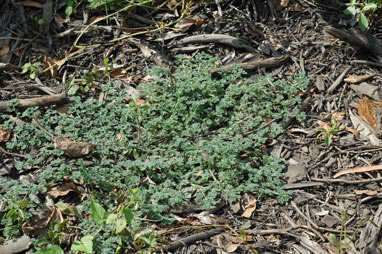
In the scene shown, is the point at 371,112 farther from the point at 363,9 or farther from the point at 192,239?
the point at 192,239

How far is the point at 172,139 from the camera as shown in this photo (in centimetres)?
344

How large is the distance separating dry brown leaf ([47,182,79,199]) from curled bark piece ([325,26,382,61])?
A: 2451mm

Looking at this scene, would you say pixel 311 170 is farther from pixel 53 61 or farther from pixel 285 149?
pixel 53 61

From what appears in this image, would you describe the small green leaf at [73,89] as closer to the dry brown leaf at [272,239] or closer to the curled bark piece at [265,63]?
the curled bark piece at [265,63]

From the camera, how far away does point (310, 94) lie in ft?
12.4

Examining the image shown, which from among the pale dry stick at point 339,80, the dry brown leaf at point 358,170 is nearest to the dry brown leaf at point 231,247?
the dry brown leaf at point 358,170

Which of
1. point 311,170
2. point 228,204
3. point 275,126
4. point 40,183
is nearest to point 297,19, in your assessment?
point 275,126

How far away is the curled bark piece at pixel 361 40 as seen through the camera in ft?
12.6

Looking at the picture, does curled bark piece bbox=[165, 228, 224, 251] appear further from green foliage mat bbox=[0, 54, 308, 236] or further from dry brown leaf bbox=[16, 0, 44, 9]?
dry brown leaf bbox=[16, 0, 44, 9]

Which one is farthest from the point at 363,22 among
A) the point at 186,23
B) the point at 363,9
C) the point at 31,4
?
the point at 31,4

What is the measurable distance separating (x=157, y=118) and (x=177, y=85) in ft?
1.16

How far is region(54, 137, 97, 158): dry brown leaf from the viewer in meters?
3.32

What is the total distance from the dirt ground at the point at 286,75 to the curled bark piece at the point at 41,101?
18 centimetres

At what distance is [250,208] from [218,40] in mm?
1676
